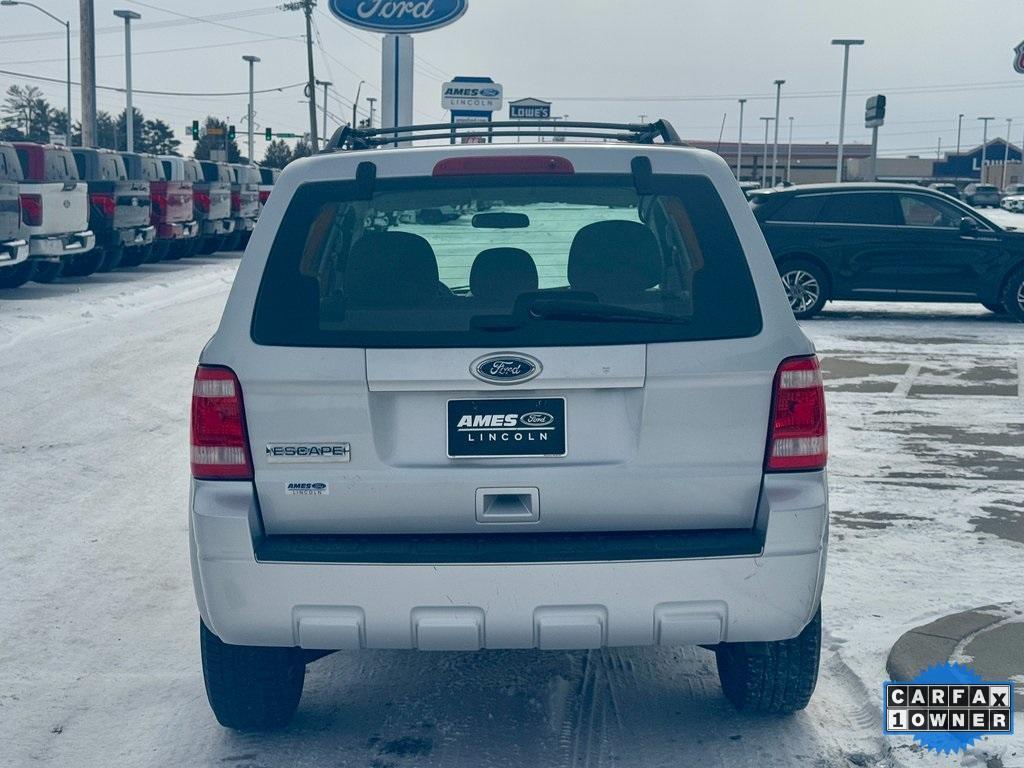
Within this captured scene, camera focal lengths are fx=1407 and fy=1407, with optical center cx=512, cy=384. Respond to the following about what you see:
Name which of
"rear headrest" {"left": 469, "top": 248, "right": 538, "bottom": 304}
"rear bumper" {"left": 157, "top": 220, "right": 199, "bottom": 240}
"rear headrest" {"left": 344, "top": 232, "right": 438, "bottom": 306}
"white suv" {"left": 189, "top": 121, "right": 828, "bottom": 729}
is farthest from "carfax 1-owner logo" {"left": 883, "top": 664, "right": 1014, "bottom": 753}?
"rear bumper" {"left": 157, "top": 220, "right": 199, "bottom": 240}

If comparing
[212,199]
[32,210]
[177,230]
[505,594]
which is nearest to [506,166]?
[505,594]

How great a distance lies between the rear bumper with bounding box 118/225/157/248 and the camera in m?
22.8

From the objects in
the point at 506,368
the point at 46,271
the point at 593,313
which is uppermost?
the point at 593,313

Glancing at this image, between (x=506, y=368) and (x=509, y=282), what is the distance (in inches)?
12.7

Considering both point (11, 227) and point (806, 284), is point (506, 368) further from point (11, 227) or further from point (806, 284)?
point (11, 227)

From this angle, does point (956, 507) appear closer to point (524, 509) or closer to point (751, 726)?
point (751, 726)

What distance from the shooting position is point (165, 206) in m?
25.2

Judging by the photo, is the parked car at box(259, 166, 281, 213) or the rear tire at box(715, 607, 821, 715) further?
the parked car at box(259, 166, 281, 213)

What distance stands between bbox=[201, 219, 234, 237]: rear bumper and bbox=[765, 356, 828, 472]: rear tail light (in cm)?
2569

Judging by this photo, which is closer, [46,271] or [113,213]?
[46,271]

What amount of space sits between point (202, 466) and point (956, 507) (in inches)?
191

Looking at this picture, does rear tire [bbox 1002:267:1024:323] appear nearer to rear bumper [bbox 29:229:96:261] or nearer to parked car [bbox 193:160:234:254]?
rear bumper [bbox 29:229:96:261]

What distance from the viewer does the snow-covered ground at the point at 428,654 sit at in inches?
168

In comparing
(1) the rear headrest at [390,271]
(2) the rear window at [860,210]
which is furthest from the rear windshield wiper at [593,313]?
(2) the rear window at [860,210]
